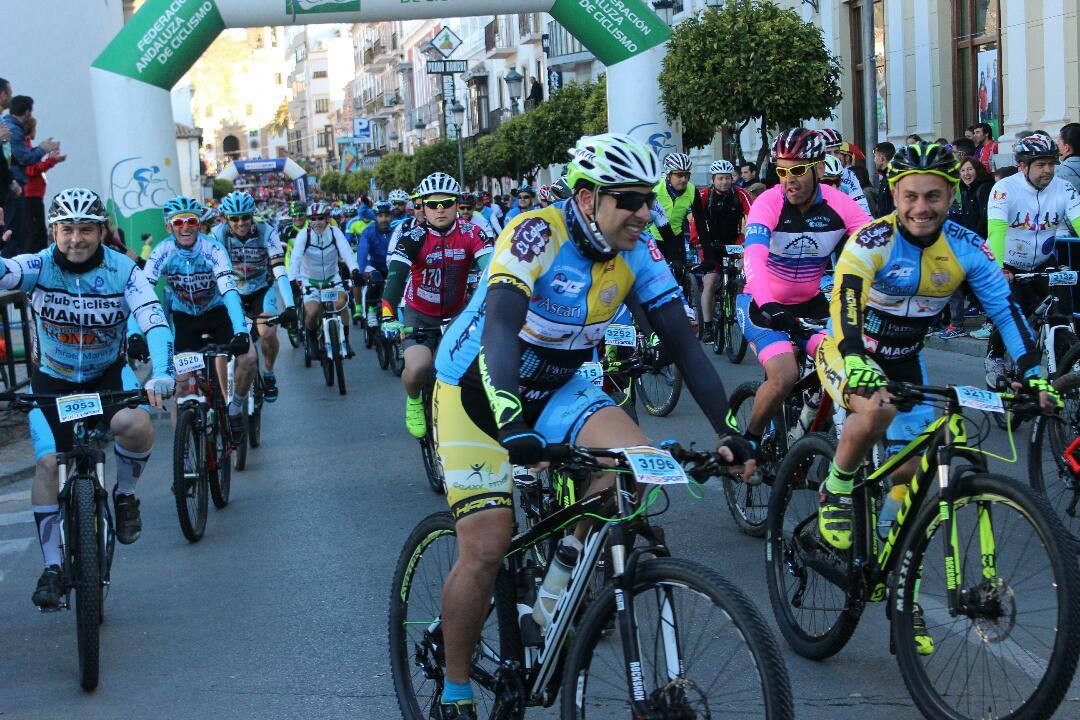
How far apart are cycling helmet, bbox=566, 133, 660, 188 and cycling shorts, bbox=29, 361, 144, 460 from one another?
2.95 m

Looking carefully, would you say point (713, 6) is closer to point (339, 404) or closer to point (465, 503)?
point (339, 404)

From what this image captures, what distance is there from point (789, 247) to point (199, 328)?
4533 millimetres

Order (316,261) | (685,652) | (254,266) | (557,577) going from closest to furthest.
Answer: (685,652)
(557,577)
(254,266)
(316,261)

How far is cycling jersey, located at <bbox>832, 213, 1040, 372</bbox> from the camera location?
493cm

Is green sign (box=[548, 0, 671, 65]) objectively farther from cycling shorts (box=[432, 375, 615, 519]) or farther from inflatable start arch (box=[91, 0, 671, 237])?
cycling shorts (box=[432, 375, 615, 519])

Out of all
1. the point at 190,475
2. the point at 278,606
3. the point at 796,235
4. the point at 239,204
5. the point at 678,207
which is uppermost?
the point at 239,204

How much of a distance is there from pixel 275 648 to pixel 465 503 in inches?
80.6

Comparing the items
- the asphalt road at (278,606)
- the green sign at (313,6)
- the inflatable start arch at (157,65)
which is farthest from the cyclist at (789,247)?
the green sign at (313,6)

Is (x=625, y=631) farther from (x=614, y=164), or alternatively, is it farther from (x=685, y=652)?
(x=614, y=164)

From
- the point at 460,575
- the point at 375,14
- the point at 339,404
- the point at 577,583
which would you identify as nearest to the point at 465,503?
the point at 460,575

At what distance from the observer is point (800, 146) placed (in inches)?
270

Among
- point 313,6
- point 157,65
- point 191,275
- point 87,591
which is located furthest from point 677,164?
point 87,591

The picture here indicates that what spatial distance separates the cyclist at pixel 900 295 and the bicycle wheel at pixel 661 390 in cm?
573

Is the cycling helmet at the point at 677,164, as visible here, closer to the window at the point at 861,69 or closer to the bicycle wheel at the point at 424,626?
the bicycle wheel at the point at 424,626
